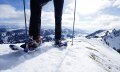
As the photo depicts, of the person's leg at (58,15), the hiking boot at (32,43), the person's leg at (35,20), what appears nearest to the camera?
the hiking boot at (32,43)

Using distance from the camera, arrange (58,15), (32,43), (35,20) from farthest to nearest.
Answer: (58,15) → (35,20) → (32,43)

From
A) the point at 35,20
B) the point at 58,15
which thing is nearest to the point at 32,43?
the point at 35,20

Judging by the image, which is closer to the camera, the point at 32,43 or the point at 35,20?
the point at 32,43

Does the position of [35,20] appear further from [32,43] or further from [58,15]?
[58,15]

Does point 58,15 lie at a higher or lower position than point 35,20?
higher

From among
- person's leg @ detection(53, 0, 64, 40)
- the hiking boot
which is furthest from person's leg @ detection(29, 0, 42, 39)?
person's leg @ detection(53, 0, 64, 40)

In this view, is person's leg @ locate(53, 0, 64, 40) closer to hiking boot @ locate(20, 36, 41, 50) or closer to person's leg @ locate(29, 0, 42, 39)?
person's leg @ locate(29, 0, 42, 39)

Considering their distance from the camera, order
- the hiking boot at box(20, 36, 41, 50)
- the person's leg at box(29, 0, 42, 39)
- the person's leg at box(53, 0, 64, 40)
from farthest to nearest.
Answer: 1. the person's leg at box(53, 0, 64, 40)
2. the person's leg at box(29, 0, 42, 39)
3. the hiking boot at box(20, 36, 41, 50)

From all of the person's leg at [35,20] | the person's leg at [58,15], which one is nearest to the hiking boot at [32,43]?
the person's leg at [35,20]

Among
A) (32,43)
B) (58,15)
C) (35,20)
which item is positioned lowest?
(32,43)

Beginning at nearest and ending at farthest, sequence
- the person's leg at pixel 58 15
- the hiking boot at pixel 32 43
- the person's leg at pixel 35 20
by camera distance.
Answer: the hiking boot at pixel 32 43 → the person's leg at pixel 35 20 → the person's leg at pixel 58 15

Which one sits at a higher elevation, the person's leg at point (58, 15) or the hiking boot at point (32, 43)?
the person's leg at point (58, 15)

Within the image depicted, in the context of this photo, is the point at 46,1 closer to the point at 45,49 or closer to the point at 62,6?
the point at 62,6

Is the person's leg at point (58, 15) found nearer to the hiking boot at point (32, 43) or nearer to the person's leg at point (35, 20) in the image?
the person's leg at point (35, 20)
